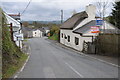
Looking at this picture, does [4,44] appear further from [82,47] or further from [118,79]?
[82,47]

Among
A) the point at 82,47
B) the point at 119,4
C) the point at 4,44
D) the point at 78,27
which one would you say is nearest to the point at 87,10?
the point at 78,27

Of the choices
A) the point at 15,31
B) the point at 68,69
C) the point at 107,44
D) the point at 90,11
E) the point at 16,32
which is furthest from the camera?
the point at 90,11

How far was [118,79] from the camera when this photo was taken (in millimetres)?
8578

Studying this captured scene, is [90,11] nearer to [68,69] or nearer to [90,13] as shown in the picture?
[90,13]

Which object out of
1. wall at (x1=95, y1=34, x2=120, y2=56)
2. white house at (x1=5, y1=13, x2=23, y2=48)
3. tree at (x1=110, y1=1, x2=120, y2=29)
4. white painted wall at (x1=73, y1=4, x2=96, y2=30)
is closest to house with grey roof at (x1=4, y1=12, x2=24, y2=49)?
white house at (x1=5, y1=13, x2=23, y2=48)

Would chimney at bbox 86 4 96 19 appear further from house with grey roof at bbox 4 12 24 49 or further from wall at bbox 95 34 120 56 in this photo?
house with grey roof at bbox 4 12 24 49

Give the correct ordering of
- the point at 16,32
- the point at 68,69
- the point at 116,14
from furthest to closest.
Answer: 1. the point at 116,14
2. the point at 16,32
3. the point at 68,69

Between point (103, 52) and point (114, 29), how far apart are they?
8456 mm

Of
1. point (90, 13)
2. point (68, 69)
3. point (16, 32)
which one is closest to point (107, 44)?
point (68, 69)

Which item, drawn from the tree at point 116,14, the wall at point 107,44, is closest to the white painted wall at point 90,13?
the tree at point 116,14

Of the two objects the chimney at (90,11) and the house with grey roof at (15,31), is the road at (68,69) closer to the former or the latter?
the house with grey roof at (15,31)

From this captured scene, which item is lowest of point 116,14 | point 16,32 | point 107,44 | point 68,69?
point 68,69

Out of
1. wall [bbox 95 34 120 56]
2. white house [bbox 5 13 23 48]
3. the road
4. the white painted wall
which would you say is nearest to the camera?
the road

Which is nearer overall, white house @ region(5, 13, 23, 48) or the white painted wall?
white house @ region(5, 13, 23, 48)
